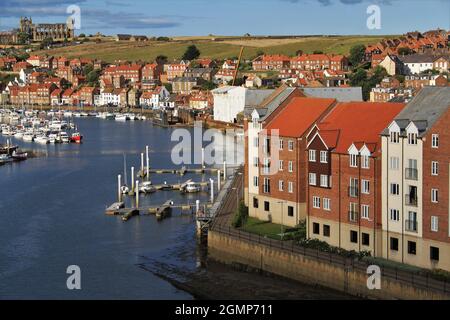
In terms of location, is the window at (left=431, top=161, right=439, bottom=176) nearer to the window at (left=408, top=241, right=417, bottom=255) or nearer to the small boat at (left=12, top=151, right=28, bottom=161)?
the window at (left=408, top=241, right=417, bottom=255)

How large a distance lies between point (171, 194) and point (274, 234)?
1234 centimetres

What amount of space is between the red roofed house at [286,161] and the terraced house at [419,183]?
4198 mm

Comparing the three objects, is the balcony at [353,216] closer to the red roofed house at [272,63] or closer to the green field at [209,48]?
the red roofed house at [272,63]

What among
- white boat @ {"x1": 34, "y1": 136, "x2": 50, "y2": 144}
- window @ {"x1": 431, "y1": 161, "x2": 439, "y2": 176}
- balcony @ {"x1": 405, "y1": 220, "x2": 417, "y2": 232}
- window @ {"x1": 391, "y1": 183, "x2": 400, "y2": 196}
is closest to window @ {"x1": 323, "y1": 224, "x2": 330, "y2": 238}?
window @ {"x1": 391, "y1": 183, "x2": 400, "y2": 196}

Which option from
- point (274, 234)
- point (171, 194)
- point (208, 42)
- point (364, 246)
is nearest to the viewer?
point (364, 246)

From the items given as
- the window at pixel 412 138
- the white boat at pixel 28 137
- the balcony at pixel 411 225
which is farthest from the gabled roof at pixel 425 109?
the white boat at pixel 28 137

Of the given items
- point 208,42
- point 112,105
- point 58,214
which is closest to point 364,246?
point 58,214

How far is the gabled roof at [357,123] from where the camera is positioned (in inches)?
849

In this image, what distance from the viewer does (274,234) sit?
76.1ft

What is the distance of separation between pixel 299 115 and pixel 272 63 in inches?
2973

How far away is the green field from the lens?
4688 inches

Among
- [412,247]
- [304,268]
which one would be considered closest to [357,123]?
[412,247]
